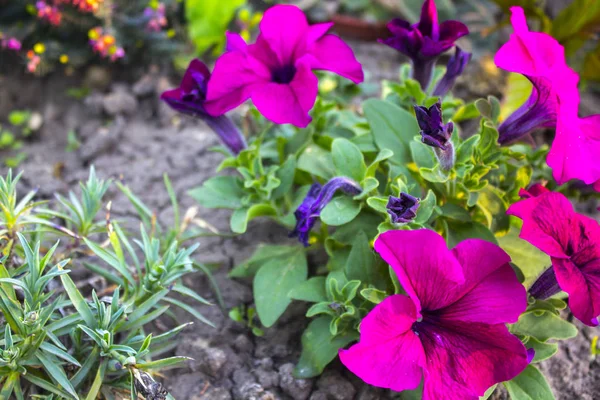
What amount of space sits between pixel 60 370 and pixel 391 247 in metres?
0.84

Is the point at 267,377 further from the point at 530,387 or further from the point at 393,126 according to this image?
the point at 393,126

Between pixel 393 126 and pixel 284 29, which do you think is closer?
pixel 284 29

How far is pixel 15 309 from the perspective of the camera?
1427 millimetres

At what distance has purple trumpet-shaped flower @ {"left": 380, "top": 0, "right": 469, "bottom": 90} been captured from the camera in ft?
5.41

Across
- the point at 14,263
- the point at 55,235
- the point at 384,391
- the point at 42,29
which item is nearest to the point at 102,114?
the point at 42,29

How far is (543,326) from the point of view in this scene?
1.58 meters

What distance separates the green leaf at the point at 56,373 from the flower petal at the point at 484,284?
2.97ft

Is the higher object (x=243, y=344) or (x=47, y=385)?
(x=47, y=385)

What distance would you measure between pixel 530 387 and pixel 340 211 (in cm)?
67

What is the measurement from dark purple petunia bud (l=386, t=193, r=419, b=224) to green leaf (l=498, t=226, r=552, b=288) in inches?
17.7

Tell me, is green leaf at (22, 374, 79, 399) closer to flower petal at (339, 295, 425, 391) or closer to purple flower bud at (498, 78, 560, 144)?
flower petal at (339, 295, 425, 391)

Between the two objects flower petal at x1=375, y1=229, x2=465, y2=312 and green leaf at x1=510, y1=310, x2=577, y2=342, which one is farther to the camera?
green leaf at x1=510, y1=310, x2=577, y2=342

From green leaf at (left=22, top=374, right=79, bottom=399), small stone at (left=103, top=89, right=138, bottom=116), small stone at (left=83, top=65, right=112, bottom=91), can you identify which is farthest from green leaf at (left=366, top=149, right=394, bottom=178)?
small stone at (left=83, top=65, right=112, bottom=91)

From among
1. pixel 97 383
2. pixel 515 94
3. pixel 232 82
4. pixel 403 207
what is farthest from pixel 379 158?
pixel 515 94
